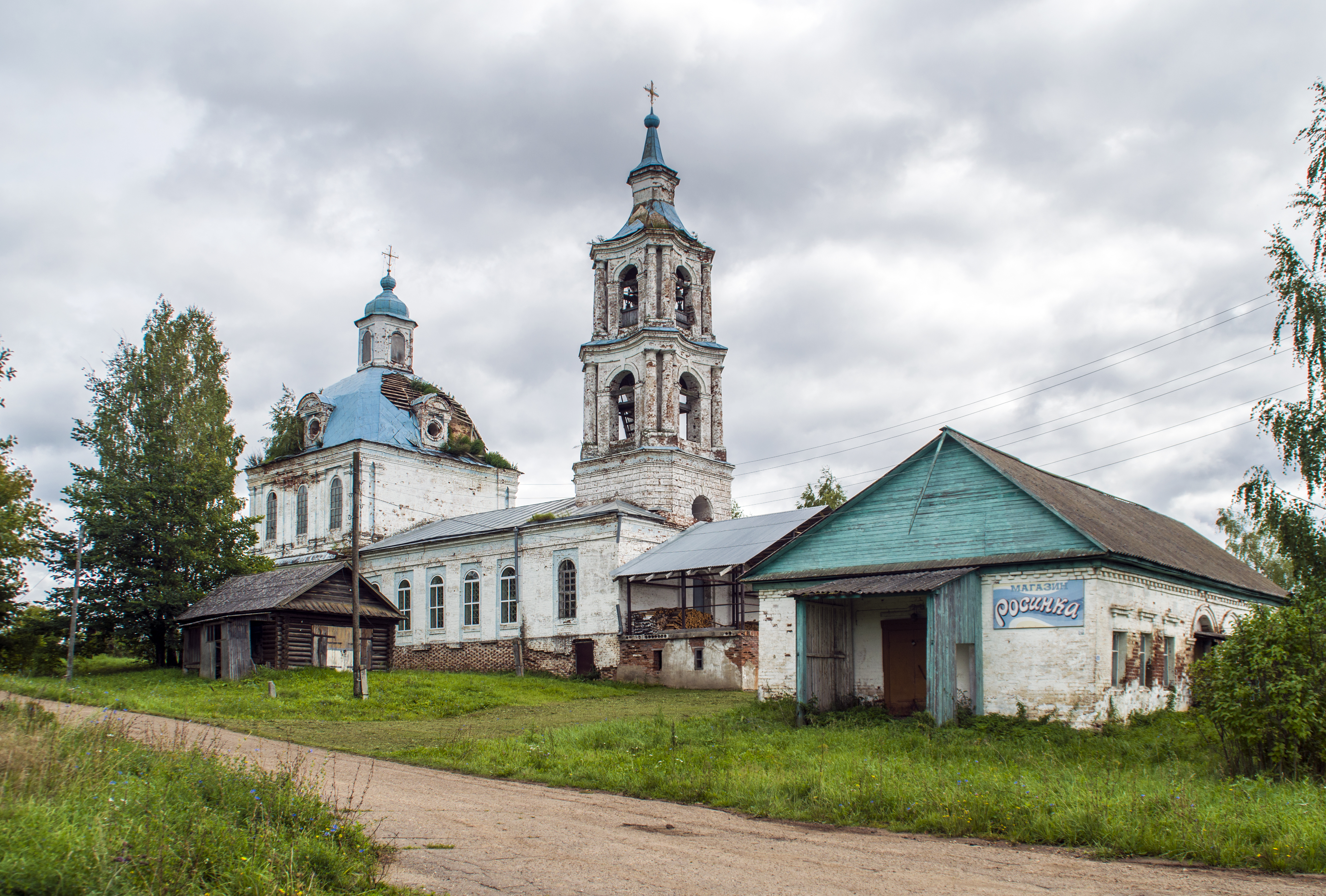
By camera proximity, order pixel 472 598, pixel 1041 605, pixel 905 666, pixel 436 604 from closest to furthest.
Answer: pixel 1041 605, pixel 905 666, pixel 472 598, pixel 436 604

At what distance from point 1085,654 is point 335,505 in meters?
34.7

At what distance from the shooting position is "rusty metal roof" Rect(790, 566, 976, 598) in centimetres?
1731

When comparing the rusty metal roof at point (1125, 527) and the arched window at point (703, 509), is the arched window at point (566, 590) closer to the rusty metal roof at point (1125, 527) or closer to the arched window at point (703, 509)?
the arched window at point (703, 509)

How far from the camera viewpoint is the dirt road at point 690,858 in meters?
7.46

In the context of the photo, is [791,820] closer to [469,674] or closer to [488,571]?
[469,674]

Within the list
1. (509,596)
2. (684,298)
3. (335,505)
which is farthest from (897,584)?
(335,505)

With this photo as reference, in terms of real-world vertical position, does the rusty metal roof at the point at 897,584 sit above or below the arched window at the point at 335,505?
below

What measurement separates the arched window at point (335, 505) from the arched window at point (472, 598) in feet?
29.1

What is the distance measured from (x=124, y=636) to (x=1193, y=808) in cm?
3381

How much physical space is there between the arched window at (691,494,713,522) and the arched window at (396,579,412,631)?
11.9m

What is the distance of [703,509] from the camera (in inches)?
1476

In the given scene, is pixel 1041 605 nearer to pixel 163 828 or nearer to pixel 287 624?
pixel 163 828

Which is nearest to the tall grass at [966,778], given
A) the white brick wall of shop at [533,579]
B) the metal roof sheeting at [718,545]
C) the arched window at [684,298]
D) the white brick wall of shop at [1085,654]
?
the white brick wall of shop at [1085,654]

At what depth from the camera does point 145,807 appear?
748 centimetres
